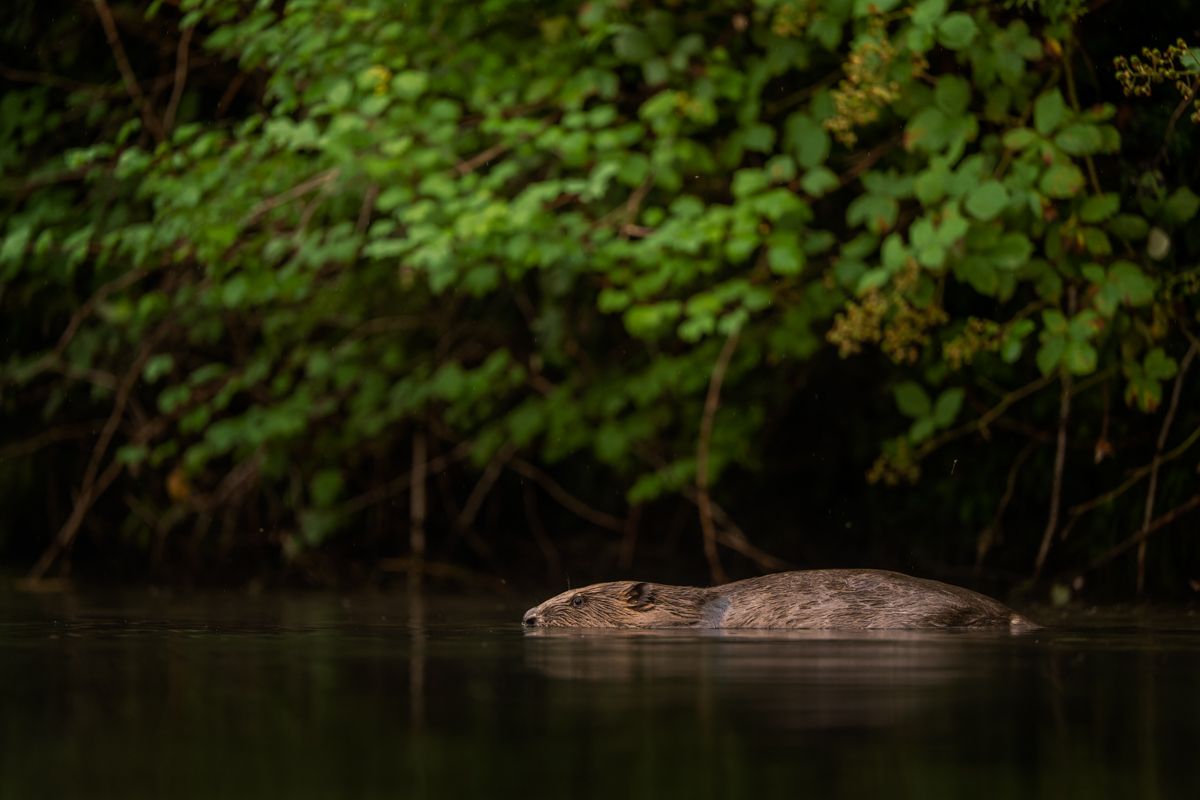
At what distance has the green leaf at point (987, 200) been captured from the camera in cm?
671

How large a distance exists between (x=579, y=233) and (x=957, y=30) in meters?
1.97

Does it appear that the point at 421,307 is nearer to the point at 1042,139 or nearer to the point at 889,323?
the point at 889,323

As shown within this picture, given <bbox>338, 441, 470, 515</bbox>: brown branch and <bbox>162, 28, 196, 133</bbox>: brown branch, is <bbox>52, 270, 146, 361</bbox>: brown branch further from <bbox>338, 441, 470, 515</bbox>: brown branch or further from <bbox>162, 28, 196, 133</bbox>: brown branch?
<bbox>338, 441, 470, 515</bbox>: brown branch

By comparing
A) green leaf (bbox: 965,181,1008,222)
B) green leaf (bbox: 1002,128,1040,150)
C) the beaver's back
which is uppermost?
green leaf (bbox: 1002,128,1040,150)

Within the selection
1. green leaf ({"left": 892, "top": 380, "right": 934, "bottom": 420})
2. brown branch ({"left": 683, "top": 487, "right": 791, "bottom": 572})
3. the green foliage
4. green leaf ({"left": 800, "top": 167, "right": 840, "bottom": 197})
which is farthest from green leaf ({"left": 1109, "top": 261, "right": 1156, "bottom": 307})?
brown branch ({"left": 683, "top": 487, "right": 791, "bottom": 572})

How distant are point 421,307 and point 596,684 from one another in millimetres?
6555

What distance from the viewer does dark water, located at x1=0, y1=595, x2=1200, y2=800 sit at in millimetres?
3123

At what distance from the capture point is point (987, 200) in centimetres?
676

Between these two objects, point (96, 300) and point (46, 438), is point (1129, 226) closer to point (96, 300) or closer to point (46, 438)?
point (96, 300)

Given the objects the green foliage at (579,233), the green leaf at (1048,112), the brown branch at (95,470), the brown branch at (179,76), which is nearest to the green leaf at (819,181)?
the green foliage at (579,233)

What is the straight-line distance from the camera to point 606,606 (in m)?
7.30

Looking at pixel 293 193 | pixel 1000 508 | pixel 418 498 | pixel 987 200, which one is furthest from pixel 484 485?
pixel 987 200

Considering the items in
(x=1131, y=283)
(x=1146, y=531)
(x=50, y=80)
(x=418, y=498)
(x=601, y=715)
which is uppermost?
(x=50, y=80)

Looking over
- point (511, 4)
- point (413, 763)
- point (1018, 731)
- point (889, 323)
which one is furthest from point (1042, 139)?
point (413, 763)
